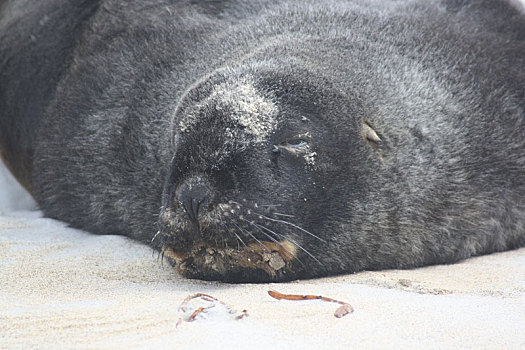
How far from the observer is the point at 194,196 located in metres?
3.72

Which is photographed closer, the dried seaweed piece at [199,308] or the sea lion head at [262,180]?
the dried seaweed piece at [199,308]

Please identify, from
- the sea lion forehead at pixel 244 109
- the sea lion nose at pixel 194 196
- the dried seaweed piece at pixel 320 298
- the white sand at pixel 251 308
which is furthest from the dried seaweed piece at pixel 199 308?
the sea lion forehead at pixel 244 109

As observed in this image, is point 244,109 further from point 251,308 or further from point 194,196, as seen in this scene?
point 251,308

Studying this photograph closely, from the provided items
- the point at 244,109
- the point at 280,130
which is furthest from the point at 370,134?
the point at 244,109

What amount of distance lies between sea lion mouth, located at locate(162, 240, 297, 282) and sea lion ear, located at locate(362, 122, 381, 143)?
0.81 metres

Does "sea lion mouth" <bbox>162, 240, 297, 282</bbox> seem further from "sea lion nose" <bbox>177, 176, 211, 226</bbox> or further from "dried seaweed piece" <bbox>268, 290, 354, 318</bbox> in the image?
"dried seaweed piece" <bbox>268, 290, 354, 318</bbox>

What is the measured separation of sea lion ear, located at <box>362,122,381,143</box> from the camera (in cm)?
432

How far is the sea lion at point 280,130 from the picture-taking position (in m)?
3.91

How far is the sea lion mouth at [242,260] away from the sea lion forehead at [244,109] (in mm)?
565

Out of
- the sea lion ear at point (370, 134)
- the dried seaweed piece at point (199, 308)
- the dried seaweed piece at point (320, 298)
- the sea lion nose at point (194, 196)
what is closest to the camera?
the dried seaweed piece at point (199, 308)

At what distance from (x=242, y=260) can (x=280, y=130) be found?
2.31ft

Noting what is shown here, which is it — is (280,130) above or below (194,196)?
above

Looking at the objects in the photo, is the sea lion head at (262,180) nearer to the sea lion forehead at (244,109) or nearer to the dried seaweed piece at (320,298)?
the sea lion forehead at (244,109)

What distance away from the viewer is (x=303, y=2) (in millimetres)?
5867
